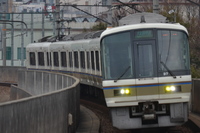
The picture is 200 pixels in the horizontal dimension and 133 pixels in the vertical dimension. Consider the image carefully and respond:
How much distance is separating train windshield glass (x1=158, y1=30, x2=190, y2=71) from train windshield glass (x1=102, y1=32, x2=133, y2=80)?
752mm

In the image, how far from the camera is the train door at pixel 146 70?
12.5 meters

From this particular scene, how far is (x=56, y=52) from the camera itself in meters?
29.4

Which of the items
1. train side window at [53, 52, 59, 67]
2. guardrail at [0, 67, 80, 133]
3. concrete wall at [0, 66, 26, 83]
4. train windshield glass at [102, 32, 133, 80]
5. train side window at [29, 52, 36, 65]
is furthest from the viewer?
concrete wall at [0, 66, 26, 83]

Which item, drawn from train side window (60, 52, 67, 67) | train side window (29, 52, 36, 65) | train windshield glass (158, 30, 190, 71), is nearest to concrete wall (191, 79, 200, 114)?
train windshield glass (158, 30, 190, 71)

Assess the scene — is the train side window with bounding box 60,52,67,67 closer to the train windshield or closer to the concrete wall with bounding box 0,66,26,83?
the train windshield

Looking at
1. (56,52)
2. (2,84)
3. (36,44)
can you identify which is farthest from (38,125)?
(2,84)

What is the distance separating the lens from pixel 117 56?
42.4 feet

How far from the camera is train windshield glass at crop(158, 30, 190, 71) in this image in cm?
1263

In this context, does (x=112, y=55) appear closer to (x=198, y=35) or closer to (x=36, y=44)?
(x=36, y=44)

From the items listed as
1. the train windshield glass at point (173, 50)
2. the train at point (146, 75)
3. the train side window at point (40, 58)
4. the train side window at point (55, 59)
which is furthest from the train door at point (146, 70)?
the train side window at point (40, 58)

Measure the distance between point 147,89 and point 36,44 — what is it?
21.5 metres

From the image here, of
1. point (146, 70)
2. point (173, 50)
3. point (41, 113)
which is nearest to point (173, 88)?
point (146, 70)

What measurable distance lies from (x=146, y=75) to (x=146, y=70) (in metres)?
0.12

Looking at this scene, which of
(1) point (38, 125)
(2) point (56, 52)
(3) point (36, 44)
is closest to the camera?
(1) point (38, 125)
